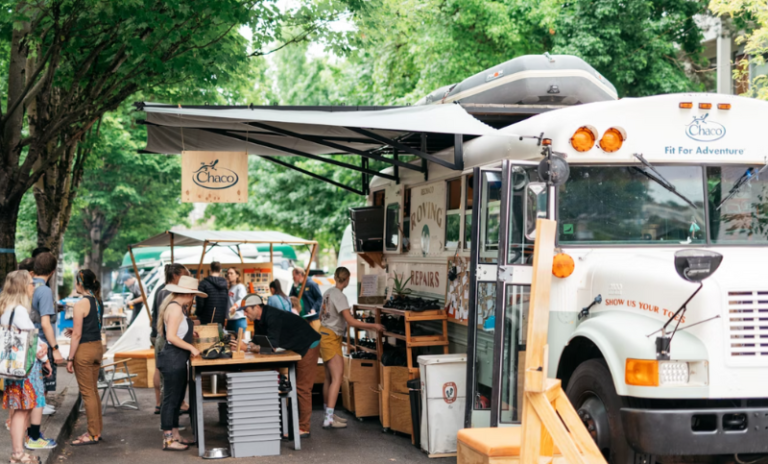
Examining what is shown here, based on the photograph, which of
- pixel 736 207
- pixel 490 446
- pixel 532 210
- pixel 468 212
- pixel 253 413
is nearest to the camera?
pixel 490 446

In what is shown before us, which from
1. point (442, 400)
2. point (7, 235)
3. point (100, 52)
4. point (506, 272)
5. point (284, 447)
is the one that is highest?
point (100, 52)

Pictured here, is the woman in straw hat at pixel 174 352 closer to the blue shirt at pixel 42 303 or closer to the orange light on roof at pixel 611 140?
the blue shirt at pixel 42 303

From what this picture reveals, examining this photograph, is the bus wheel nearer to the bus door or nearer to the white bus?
the white bus

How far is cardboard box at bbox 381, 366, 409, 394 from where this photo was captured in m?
9.01

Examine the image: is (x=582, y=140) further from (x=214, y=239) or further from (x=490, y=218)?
(x=214, y=239)

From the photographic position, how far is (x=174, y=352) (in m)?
8.27

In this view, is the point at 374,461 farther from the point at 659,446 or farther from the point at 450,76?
the point at 450,76

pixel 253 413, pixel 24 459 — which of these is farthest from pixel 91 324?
pixel 253 413

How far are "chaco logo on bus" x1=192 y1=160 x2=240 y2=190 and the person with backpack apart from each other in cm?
205

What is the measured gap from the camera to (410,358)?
8.77m

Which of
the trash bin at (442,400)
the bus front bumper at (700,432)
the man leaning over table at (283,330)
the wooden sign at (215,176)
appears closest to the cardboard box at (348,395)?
the man leaning over table at (283,330)

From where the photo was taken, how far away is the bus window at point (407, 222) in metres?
10.1

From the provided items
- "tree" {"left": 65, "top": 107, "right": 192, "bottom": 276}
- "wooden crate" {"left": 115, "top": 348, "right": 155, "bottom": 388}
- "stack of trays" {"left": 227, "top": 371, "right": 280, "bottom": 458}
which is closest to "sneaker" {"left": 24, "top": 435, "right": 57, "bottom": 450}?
"stack of trays" {"left": 227, "top": 371, "right": 280, "bottom": 458}

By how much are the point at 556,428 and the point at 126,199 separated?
1101 inches
